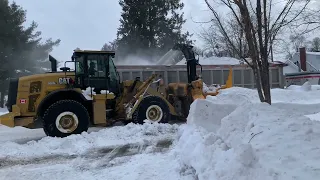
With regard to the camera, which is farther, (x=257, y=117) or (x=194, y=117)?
(x=194, y=117)

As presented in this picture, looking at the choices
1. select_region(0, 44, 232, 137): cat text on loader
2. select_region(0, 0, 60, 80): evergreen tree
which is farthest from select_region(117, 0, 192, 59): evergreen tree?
select_region(0, 44, 232, 137): cat text on loader

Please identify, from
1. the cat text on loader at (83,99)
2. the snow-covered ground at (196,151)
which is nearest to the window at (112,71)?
the cat text on loader at (83,99)

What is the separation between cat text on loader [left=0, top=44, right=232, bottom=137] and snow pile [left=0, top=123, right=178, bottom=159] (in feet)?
2.19

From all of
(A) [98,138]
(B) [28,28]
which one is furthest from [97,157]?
(B) [28,28]

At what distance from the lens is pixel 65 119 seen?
1048 cm

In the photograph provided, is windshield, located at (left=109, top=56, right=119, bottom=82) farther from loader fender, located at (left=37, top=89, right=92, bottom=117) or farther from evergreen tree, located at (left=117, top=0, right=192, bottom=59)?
evergreen tree, located at (left=117, top=0, right=192, bottom=59)

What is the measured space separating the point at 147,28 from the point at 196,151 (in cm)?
3295

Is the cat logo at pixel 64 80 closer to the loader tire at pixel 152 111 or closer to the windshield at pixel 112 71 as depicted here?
the windshield at pixel 112 71

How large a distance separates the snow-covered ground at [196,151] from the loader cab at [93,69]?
1675 mm

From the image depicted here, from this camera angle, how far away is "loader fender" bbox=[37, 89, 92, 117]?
34.9ft

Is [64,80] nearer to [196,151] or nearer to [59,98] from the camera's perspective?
[59,98]

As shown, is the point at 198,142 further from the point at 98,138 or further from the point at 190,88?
the point at 190,88

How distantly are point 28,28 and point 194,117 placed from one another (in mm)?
28005

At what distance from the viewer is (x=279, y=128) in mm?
4480
